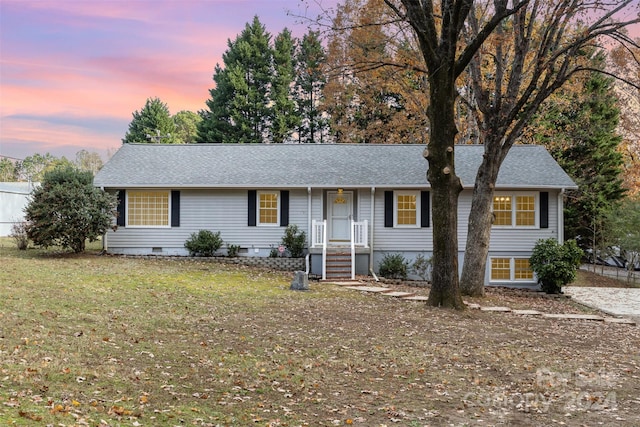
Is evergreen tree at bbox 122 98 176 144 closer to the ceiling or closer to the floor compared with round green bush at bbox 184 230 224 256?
closer to the ceiling

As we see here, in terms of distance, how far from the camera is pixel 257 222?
1820cm

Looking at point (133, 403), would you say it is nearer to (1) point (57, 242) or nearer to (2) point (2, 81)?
(1) point (57, 242)

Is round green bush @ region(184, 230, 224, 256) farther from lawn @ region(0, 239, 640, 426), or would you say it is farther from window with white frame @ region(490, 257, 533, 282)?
window with white frame @ region(490, 257, 533, 282)

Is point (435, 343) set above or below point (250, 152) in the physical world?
below

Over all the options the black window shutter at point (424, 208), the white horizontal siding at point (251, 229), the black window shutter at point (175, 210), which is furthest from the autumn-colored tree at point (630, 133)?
the black window shutter at point (175, 210)

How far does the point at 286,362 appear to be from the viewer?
6.46m

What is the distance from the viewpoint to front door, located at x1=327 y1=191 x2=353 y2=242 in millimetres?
18594

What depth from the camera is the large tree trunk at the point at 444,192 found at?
10797 millimetres

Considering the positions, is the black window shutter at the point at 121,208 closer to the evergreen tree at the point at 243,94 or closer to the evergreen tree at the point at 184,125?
the evergreen tree at the point at 243,94

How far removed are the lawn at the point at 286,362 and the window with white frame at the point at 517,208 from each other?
7495mm

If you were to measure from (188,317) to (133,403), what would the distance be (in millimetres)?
4132

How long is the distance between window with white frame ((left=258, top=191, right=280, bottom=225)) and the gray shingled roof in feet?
1.76

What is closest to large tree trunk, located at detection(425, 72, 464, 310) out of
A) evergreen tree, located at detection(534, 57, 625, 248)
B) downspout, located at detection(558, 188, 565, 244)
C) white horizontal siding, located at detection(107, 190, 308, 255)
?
white horizontal siding, located at detection(107, 190, 308, 255)

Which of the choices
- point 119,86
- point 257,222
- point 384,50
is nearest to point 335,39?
point 384,50
